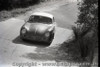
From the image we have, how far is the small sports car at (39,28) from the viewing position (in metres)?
5.04

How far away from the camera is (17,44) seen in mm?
4879

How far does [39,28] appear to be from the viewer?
510cm

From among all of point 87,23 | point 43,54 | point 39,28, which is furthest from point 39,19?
point 87,23

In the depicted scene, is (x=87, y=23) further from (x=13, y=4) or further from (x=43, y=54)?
(x=13, y=4)

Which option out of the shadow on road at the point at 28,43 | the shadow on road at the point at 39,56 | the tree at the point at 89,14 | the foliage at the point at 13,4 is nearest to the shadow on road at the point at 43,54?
the shadow on road at the point at 39,56

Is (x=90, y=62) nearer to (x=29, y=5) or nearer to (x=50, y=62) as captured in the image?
(x=50, y=62)

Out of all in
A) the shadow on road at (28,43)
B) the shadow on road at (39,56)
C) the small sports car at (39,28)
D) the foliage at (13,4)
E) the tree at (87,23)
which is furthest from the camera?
the foliage at (13,4)

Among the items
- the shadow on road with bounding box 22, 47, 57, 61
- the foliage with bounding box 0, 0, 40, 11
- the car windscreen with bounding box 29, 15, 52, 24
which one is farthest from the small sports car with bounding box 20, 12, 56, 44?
the foliage with bounding box 0, 0, 40, 11

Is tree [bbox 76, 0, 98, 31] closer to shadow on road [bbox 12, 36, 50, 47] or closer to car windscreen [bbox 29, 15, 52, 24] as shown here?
car windscreen [bbox 29, 15, 52, 24]

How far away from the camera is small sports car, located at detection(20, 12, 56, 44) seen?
16.5ft

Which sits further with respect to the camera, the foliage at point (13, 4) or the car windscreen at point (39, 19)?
the foliage at point (13, 4)

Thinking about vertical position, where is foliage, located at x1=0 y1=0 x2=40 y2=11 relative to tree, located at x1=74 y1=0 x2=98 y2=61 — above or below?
above

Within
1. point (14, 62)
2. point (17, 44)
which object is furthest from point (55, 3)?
point (14, 62)

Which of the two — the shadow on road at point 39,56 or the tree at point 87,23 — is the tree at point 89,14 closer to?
the tree at point 87,23
